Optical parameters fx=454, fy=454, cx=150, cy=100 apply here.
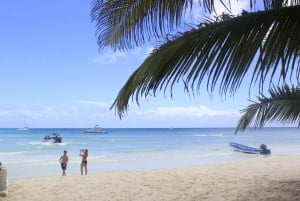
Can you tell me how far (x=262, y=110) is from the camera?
22.0 ft

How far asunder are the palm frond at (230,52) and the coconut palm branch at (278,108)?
122 inches

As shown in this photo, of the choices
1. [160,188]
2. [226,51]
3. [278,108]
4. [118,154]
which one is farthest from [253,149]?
[226,51]

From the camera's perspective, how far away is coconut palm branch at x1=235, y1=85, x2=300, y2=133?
547cm

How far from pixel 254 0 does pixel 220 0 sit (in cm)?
15

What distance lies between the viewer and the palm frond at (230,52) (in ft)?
5.77

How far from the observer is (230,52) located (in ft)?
5.98

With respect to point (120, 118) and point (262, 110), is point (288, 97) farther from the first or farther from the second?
Result: point (120, 118)

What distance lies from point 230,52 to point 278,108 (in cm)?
438

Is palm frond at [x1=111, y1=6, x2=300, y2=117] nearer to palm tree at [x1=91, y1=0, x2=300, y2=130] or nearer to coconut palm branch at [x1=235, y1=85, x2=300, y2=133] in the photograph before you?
palm tree at [x1=91, y1=0, x2=300, y2=130]

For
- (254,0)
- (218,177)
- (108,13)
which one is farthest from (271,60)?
(218,177)

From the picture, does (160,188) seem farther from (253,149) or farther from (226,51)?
(253,149)

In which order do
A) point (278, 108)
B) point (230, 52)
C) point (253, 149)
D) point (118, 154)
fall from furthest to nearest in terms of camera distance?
point (118, 154) → point (253, 149) → point (278, 108) → point (230, 52)

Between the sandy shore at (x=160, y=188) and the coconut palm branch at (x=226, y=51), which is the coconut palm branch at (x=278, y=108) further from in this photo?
the coconut palm branch at (x=226, y=51)

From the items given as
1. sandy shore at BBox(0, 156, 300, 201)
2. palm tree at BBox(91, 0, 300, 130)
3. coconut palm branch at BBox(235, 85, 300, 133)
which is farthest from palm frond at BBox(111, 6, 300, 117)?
sandy shore at BBox(0, 156, 300, 201)
